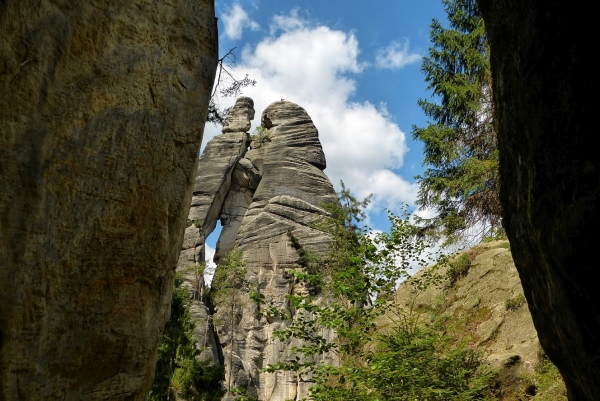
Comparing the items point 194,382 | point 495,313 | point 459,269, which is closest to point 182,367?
point 194,382

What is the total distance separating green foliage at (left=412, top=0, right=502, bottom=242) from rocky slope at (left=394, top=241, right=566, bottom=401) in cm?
264

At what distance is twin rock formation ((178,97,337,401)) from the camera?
111ft

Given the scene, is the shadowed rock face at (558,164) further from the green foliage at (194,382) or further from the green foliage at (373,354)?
the green foliage at (194,382)

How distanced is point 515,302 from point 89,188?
35.8 ft

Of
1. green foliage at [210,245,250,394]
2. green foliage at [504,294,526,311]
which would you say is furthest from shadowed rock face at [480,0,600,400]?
green foliage at [210,245,250,394]

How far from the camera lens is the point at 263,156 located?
4231 centimetres

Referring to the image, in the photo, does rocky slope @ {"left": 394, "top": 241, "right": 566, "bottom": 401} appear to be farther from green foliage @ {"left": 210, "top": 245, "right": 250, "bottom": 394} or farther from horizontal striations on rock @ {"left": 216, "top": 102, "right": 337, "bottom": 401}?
green foliage @ {"left": 210, "top": 245, "right": 250, "bottom": 394}

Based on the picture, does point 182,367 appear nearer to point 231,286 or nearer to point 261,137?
point 231,286

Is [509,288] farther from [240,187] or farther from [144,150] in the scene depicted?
[240,187]

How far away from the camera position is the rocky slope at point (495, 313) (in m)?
11.0

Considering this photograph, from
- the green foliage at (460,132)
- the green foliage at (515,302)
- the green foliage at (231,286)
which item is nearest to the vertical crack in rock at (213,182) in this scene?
→ the green foliage at (231,286)

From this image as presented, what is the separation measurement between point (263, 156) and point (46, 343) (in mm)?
38078

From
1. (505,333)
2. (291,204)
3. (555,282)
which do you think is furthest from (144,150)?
(291,204)

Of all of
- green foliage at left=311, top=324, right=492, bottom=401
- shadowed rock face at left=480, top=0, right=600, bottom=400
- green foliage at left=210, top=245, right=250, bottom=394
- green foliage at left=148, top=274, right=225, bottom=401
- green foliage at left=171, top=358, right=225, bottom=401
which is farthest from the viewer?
green foliage at left=210, top=245, right=250, bottom=394
